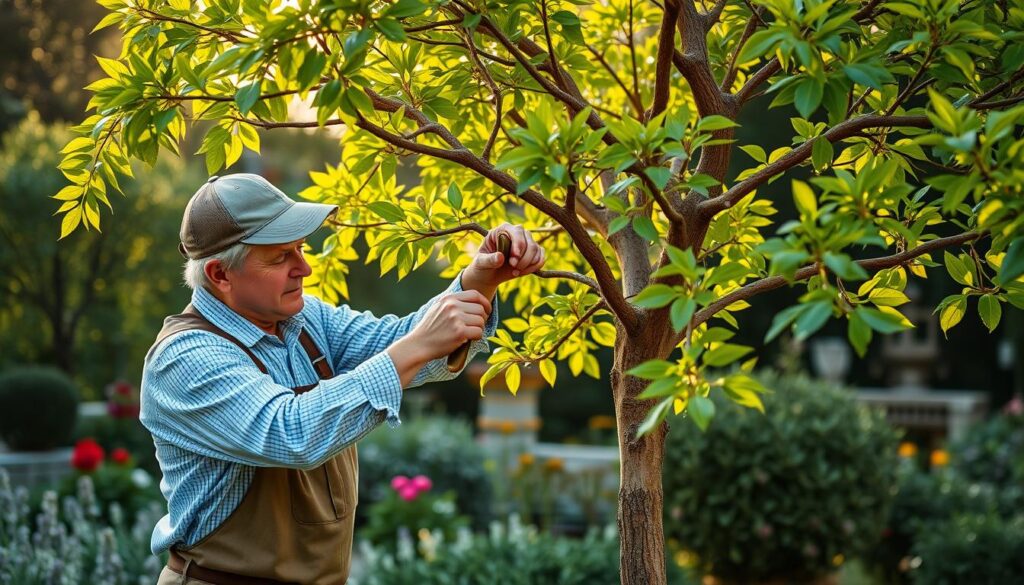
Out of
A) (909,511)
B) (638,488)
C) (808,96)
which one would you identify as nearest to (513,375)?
(638,488)

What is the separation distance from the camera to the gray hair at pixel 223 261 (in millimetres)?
2119

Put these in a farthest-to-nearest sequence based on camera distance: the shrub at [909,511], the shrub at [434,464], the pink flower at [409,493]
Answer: the shrub at [434,464], the shrub at [909,511], the pink flower at [409,493]

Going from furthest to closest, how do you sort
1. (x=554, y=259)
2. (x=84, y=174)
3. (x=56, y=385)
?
(x=56, y=385) → (x=554, y=259) → (x=84, y=174)

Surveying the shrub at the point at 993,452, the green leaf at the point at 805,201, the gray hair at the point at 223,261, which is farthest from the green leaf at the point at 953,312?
the shrub at the point at 993,452

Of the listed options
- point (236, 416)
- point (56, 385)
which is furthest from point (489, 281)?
point (56, 385)

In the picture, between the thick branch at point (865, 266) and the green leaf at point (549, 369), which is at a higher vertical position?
the thick branch at point (865, 266)

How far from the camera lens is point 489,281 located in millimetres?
2168

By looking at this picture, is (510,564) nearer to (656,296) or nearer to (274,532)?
(274,532)

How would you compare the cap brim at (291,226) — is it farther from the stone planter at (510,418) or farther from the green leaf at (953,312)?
the stone planter at (510,418)

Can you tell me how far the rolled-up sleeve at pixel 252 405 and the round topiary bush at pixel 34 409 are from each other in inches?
297

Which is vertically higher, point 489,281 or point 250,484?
point 489,281

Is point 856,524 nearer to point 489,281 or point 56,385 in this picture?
point 489,281

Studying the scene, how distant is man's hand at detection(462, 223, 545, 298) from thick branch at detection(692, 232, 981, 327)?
34 centimetres

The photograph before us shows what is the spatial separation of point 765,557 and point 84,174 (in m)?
4.13
